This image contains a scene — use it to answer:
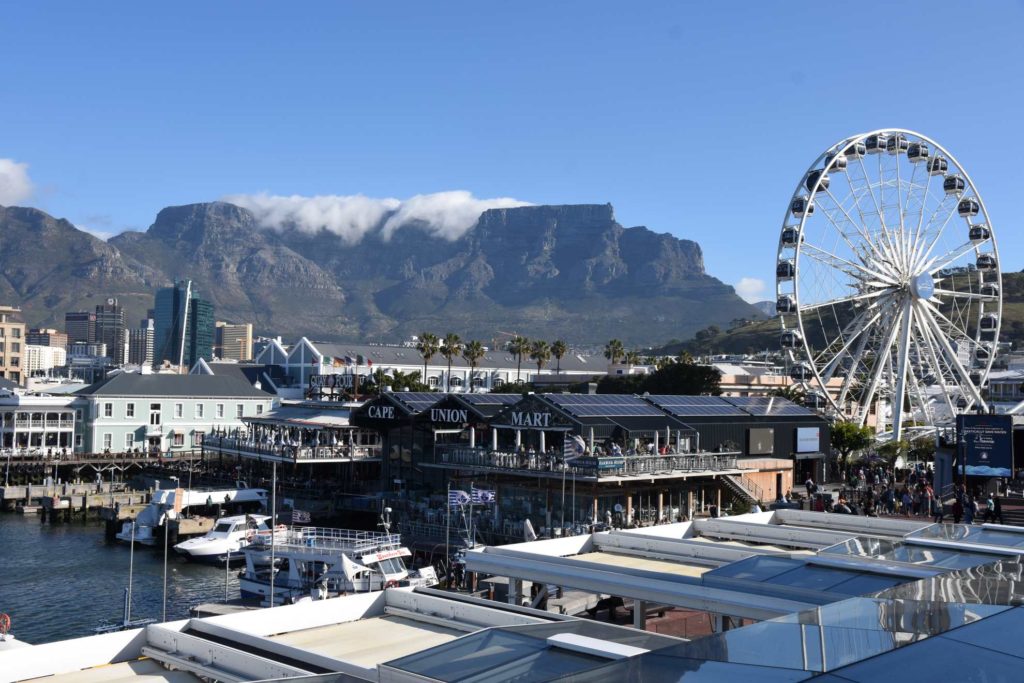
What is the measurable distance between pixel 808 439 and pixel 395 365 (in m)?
100

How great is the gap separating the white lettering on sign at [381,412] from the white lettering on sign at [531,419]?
43.8ft

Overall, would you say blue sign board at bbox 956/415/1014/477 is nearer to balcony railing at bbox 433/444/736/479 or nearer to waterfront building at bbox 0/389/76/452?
balcony railing at bbox 433/444/736/479

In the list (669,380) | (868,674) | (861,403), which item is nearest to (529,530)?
(868,674)

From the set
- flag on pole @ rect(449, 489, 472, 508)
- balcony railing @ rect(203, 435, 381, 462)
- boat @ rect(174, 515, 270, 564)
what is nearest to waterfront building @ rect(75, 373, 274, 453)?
balcony railing @ rect(203, 435, 381, 462)

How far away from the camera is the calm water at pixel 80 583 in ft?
126

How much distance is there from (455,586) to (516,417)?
13.3m

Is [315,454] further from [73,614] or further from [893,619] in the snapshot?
[893,619]

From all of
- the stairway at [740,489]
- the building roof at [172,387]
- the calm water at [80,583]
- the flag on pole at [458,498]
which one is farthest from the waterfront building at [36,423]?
the stairway at [740,489]

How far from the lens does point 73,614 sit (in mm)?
39281

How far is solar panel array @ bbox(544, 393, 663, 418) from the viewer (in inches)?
1896

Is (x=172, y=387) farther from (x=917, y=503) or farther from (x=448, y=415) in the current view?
(x=917, y=503)

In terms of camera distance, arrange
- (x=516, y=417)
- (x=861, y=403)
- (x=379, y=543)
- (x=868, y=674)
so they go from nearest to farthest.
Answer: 1. (x=868, y=674)
2. (x=379, y=543)
3. (x=516, y=417)
4. (x=861, y=403)

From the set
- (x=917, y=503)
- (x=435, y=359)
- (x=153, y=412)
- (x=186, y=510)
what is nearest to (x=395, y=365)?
(x=435, y=359)

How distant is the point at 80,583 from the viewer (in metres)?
45.3
